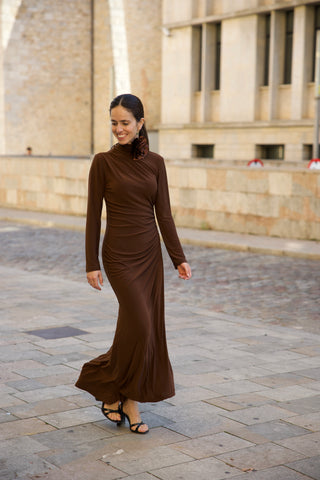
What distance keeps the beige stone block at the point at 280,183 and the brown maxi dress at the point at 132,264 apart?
10.3m

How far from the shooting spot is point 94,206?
447cm

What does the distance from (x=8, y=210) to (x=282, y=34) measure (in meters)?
14.2

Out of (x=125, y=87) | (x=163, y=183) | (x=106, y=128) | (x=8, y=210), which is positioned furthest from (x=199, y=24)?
(x=163, y=183)

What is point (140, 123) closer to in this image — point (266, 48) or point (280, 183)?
point (280, 183)

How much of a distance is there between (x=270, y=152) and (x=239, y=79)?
3.24 meters

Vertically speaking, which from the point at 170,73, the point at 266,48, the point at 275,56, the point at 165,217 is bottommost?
the point at 165,217

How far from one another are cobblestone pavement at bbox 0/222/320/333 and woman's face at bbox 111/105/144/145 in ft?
12.6

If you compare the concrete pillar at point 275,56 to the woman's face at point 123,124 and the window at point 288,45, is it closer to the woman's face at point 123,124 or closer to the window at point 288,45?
the window at point 288,45

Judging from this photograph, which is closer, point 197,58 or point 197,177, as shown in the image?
point 197,177

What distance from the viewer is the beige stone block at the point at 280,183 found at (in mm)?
14578

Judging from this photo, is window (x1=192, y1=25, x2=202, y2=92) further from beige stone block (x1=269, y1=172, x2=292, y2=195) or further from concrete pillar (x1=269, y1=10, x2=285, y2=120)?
beige stone block (x1=269, y1=172, x2=292, y2=195)

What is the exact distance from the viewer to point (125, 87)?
40.4 m

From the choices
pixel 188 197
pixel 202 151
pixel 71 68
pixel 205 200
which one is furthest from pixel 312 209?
pixel 71 68

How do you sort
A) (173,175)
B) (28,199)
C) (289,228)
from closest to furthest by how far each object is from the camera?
1. (289,228)
2. (173,175)
3. (28,199)
